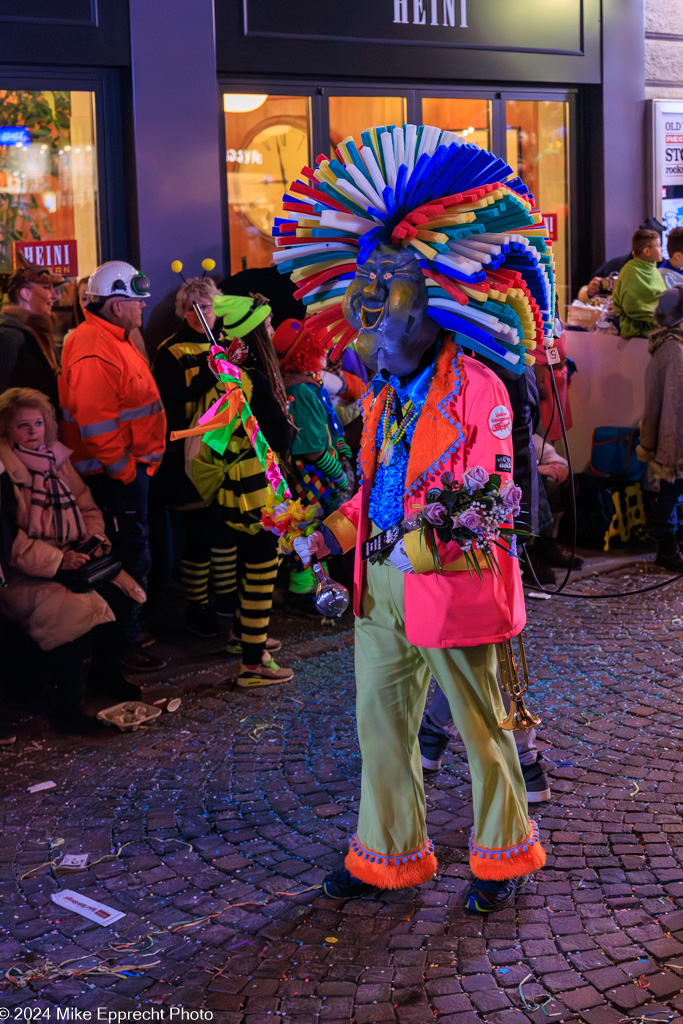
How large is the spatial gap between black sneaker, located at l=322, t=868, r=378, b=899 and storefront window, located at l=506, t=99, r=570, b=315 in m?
7.31

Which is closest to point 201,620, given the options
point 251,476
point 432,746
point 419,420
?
point 251,476

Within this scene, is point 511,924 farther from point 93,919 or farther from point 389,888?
point 93,919

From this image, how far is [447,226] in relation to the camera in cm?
344

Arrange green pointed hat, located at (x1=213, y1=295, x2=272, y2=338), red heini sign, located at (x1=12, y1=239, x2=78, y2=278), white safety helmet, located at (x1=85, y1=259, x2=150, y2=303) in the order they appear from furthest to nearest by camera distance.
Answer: red heini sign, located at (x1=12, y1=239, x2=78, y2=278)
white safety helmet, located at (x1=85, y1=259, x2=150, y2=303)
green pointed hat, located at (x1=213, y1=295, x2=272, y2=338)

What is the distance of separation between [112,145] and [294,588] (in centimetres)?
321

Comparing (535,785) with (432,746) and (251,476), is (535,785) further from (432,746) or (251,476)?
(251,476)

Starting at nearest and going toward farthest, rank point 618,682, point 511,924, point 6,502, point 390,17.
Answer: point 511,924 → point 6,502 → point 618,682 → point 390,17

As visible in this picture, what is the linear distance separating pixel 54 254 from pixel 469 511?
17.6 ft

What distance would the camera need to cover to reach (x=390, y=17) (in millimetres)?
8852

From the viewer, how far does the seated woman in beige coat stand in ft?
18.1

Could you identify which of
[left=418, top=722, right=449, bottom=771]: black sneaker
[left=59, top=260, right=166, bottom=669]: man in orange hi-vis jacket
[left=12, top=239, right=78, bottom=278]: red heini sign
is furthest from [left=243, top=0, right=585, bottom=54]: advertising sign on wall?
[left=418, top=722, right=449, bottom=771]: black sneaker

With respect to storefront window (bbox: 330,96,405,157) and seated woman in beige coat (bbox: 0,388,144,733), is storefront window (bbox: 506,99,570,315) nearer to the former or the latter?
storefront window (bbox: 330,96,405,157)

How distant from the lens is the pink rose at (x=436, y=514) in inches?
128

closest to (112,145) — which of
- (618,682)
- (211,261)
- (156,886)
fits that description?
(211,261)
